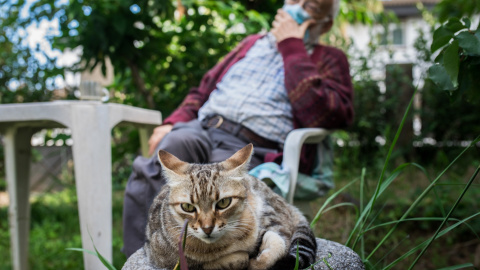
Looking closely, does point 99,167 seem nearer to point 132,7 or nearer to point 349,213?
point 132,7

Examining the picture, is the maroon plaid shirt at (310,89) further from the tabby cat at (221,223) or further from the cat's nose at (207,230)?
the cat's nose at (207,230)

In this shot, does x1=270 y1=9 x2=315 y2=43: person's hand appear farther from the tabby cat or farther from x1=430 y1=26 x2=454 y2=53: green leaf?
the tabby cat

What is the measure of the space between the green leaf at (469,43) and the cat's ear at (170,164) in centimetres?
95

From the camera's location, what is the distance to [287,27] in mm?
2670

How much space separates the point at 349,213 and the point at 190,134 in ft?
7.10

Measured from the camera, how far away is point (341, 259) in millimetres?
1414

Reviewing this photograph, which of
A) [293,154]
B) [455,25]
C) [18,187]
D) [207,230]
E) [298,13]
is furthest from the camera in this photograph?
[18,187]

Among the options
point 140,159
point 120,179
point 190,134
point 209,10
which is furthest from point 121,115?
point 120,179

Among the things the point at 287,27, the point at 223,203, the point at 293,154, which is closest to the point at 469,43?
the point at 223,203

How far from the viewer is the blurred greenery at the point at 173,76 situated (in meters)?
3.38

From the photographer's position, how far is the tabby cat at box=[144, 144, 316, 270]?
45.1 inches

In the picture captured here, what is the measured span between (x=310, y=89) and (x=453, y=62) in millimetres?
1098

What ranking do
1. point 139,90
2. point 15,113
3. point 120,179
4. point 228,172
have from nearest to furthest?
point 228,172 < point 15,113 < point 139,90 < point 120,179

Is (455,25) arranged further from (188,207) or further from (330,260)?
(188,207)
